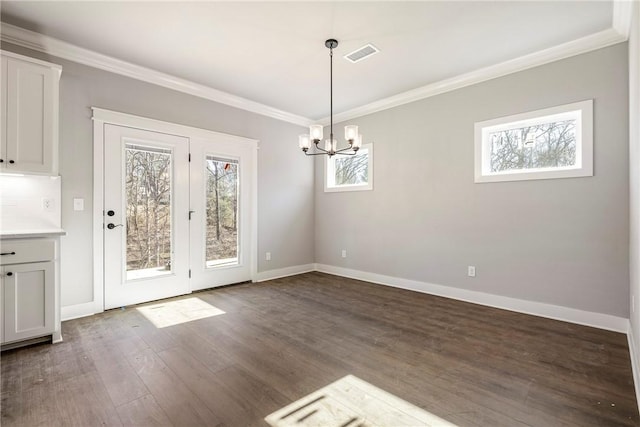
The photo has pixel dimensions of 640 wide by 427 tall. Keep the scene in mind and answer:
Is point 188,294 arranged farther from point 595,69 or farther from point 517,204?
point 595,69

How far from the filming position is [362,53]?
3205 mm

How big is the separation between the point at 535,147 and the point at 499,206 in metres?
0.75

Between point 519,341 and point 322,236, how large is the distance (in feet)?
11.6

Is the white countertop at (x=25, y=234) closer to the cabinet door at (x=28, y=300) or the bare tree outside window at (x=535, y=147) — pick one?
the cabinet door at (x=28, y=300)

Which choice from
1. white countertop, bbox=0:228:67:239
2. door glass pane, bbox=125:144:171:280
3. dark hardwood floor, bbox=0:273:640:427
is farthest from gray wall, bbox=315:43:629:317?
white countertop, bbox=0:228:67:239

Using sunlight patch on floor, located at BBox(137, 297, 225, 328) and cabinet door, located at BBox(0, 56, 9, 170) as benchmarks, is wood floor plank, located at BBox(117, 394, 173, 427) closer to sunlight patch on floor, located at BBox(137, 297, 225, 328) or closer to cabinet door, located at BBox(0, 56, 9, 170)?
sunlight patch on floor, located at BBox(137, 297, 225, 328)

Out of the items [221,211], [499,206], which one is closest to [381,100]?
[499,206]

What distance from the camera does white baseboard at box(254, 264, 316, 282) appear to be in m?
4.92

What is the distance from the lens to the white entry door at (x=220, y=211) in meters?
4.17

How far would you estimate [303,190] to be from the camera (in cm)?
559

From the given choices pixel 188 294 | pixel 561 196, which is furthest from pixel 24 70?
pixel 561 196

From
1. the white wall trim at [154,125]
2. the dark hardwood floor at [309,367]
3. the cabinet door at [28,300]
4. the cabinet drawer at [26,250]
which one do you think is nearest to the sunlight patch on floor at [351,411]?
the dark hardwood floor at [309,367]

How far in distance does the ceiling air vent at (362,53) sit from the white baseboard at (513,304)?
10.0ft

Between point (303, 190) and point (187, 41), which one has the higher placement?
point (187, 41)
